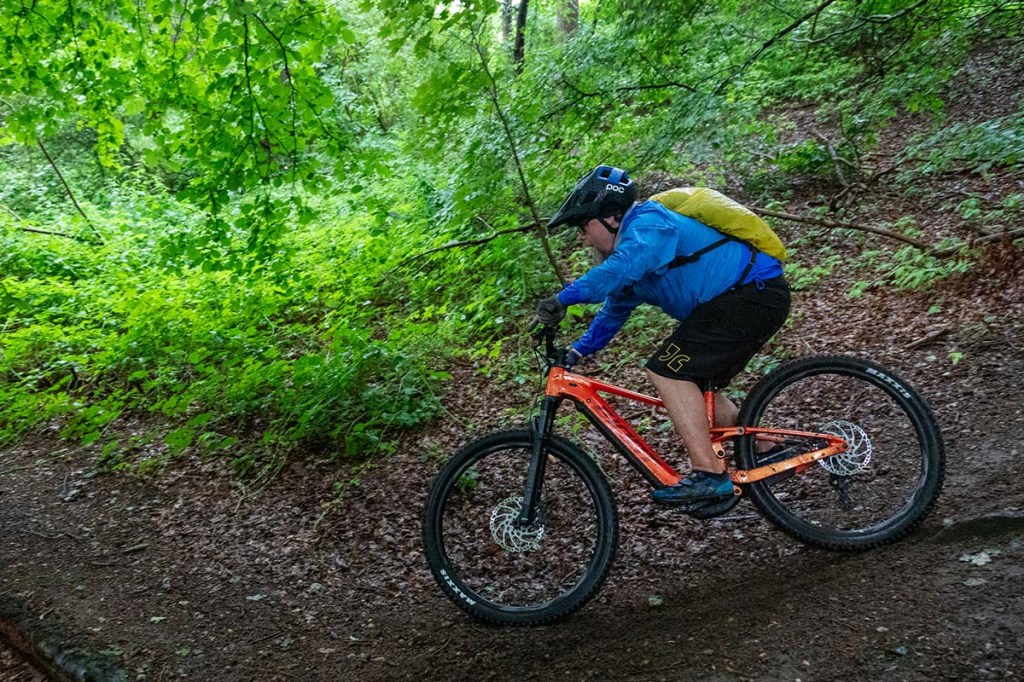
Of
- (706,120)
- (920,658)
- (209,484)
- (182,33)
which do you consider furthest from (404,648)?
(182,33)

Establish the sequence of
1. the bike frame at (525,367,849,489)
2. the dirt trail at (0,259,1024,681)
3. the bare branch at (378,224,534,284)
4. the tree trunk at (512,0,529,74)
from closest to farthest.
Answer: the dirt trail at (0,259,1024,681)
the bike frame at (525,367,849,489)
the bare branch at (378,224,534,284)
the tree trunk at (512,0,529,74)

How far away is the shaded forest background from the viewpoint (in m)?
5.98

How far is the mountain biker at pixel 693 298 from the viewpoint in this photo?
3496 mm

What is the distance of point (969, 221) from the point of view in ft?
22.2

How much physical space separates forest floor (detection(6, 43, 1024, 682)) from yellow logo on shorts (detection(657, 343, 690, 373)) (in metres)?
1.18

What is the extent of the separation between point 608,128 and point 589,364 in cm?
225

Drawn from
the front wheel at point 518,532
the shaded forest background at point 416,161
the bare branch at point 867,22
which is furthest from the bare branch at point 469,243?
the front wheel at point 518,532

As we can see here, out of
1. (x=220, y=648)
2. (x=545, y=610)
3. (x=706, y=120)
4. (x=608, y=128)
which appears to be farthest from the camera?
(x=608, y=128)

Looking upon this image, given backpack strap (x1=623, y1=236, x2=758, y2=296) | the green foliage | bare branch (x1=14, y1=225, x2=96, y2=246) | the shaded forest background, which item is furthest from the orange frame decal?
bare branch (x1=14, y1=225, x2=96, y2=246)

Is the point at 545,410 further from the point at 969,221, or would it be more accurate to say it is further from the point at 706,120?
the point at 969,221

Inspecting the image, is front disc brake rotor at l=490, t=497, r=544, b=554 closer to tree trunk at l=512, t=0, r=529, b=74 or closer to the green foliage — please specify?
the green foliage

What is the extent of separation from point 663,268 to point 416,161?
13.8 feet

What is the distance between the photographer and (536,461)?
12.0ft

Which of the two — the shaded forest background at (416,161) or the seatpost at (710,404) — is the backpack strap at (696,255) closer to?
the seatpost at (710,404)
